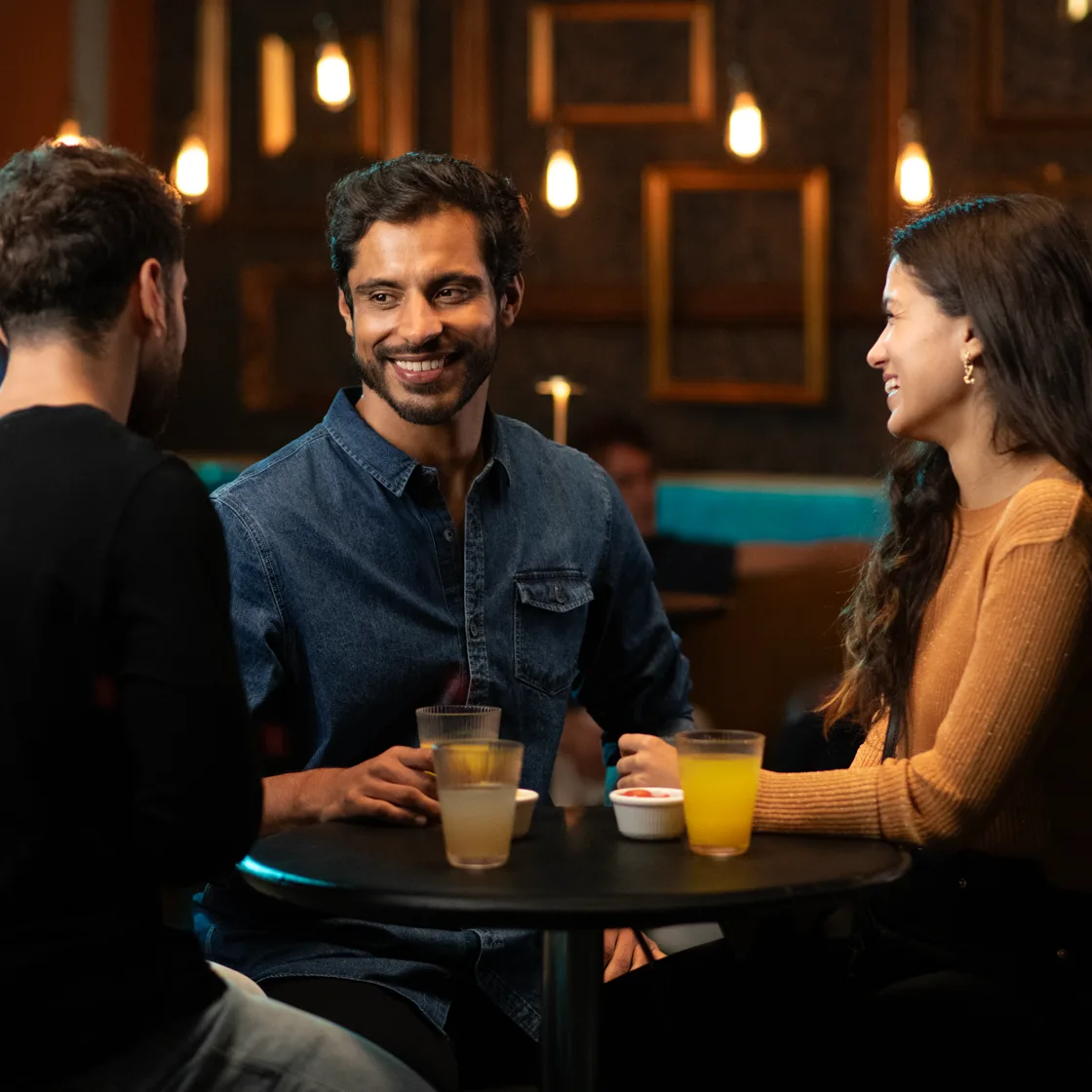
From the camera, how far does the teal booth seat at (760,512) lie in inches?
206

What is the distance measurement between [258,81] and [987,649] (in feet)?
15.7

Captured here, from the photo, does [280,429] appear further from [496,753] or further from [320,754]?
[496,753]

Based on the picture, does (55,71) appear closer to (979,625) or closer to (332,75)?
(332,75)

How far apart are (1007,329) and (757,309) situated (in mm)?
3732

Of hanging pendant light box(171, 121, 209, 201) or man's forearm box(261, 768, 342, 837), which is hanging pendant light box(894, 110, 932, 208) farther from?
Answer: man's forearm box(261, 768, 342, 837)

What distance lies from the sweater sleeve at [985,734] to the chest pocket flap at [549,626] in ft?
1.59

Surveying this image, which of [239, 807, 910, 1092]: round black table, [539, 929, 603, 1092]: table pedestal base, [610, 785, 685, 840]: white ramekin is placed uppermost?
[610, 785, 685, 840]: white ramekin

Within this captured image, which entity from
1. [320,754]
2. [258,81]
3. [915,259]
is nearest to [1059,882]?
[915,259]

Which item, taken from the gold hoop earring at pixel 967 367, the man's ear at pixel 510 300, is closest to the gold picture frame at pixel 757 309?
the man's ear at pixel 510 300

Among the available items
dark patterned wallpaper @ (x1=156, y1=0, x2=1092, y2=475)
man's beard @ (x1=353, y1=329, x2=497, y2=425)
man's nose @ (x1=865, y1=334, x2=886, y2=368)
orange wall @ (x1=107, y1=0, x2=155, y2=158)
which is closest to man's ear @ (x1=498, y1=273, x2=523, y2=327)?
man's beard @ (x1=353, y1=329, x2=497, y2=425)

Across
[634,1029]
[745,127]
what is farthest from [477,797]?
[745,127]

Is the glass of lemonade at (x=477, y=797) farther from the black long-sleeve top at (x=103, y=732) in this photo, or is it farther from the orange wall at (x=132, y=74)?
the orange wall at (x=132, y=74)

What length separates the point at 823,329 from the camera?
212 inches

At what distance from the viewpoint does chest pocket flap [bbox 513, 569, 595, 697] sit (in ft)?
6.57
